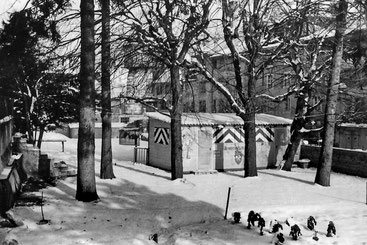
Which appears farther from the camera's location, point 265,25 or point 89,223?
point 265,25

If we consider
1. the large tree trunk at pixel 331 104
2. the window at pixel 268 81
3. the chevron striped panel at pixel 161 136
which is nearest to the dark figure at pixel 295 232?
the large tree trunk at pixel 331 104

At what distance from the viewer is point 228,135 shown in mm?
19344

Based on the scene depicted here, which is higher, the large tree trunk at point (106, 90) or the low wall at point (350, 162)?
the large tree trunk at point (106, 90)

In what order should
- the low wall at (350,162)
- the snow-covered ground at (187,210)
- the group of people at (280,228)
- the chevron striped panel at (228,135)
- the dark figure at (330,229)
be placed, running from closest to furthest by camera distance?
the group of people at (280,228)
the snow-covered ground at (187,210)
the dark figure at (330,229)
the low wall at (350,162)
the chevron striped panel at (228,135)

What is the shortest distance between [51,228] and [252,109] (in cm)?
1053

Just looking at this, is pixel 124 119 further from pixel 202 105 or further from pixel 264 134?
pixel 264 134

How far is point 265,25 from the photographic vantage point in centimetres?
1540

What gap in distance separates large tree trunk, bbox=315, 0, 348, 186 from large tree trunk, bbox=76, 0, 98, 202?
8.95 meters

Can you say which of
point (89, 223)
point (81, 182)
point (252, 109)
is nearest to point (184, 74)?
point (252, 109)

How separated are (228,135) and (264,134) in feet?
7.81

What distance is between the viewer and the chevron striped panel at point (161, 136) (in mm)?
19172

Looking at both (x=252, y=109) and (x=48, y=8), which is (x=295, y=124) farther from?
(x=48, y=8)

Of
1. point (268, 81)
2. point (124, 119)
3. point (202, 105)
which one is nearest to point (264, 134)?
point (268, 81)

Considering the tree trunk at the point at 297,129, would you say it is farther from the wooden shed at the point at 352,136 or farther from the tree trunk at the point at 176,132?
the wooden shed at the point at 352,136
